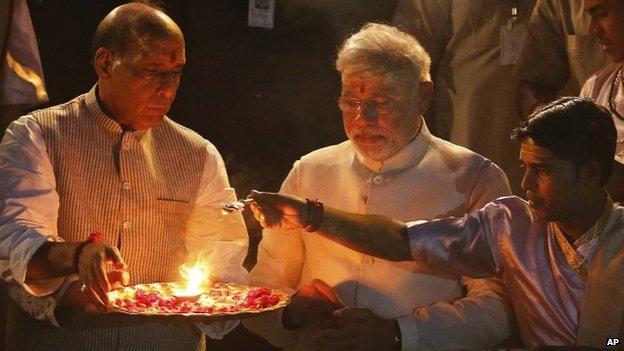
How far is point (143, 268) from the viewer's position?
6227 mm

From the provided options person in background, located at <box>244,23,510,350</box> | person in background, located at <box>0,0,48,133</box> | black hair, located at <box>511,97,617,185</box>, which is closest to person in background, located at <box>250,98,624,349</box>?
black hair, located at <box>511,97,617,185</box>

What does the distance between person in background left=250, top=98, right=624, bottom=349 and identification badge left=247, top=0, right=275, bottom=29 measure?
334cm

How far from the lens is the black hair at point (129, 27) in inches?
240

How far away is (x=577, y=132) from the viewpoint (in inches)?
207

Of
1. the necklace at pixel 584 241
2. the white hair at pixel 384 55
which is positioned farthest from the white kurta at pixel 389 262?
the necklace at pixel 584 241

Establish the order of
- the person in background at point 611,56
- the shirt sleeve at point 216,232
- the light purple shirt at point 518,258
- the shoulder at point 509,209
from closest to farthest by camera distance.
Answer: the light purple shirt at point 518,258, the shoulder at point 509,209, the shirt sleeve at point 216,232, the person in background at point 611,56

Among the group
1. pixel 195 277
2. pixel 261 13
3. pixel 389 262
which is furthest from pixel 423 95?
pixel 261 13

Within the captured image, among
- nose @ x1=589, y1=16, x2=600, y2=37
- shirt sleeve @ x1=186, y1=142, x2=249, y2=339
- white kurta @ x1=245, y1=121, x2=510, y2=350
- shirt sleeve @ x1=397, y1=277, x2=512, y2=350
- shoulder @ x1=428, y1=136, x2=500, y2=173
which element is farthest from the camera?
nose @ x1=589, y1=16, x2=600, y2=37

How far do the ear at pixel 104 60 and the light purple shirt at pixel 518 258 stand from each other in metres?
1.83

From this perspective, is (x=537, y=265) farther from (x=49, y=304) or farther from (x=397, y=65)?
(x=49, y=304)

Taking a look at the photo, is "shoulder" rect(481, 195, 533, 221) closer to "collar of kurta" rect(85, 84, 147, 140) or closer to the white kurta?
the white kurta

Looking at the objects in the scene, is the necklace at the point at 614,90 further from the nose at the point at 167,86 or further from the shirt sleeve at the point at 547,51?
the nose at the point at 167,86

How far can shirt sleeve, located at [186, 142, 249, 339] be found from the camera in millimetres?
6305

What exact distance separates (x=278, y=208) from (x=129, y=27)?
1269 millimetres
